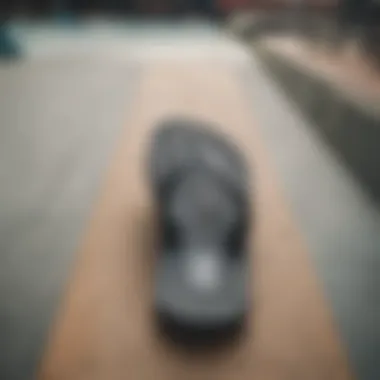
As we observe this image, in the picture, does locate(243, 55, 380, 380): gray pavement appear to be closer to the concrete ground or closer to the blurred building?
the concrete ground

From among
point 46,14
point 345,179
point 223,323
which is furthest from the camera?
point 46,14

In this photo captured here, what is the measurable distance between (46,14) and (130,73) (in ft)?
3.85

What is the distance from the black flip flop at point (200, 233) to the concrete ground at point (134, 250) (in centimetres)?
3

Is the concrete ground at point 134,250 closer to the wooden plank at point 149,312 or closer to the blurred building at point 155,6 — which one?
the wooden plank at point 149,312

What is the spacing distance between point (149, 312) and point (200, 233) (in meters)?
0.06

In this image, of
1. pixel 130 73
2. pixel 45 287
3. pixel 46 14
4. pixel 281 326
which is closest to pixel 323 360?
pixel 281 326

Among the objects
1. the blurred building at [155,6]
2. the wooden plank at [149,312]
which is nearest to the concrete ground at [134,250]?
the wooden plank at [149,312]

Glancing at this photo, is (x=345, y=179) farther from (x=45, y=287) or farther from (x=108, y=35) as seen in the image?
(x=108, y=35)

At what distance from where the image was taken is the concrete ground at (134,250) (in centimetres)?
46

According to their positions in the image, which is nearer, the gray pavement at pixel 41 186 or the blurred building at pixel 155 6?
the gray pavement at pixel 41 186

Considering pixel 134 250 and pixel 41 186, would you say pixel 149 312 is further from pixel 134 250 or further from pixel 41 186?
pixel 41 186

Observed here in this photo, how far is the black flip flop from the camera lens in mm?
451

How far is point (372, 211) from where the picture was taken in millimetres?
693

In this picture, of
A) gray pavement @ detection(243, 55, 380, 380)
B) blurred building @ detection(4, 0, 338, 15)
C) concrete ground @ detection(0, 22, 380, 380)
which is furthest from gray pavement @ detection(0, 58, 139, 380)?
blurred building @ detection(4, 0, 338, 15)
